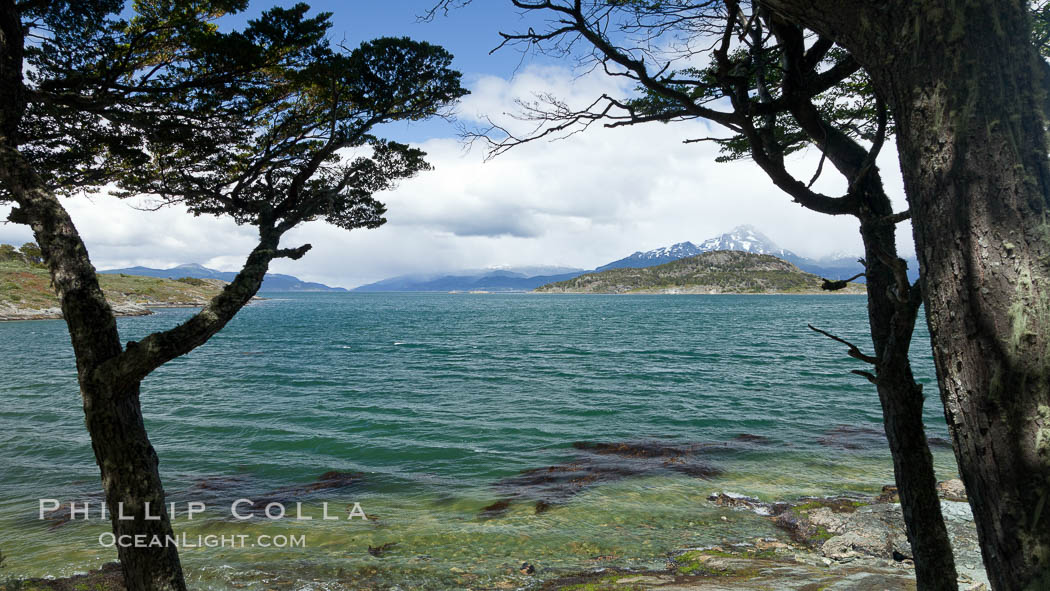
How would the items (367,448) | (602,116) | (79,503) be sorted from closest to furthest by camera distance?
(602,116), (79,503), (367,448)

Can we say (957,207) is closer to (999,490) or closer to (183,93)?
(999,490)

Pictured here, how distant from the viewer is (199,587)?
7.86 meters

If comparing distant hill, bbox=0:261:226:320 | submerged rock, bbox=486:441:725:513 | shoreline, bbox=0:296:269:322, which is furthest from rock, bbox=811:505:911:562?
shoreline, bbox=0:296:269:322

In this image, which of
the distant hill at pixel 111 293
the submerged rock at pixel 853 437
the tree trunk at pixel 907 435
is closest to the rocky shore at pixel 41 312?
the distant hill at pixel 111 293

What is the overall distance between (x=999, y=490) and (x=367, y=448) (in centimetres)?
1650

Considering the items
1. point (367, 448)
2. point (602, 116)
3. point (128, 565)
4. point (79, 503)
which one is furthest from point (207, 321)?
point (367, 448)

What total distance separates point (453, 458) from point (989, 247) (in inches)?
576

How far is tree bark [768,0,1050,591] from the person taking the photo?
7.21 feet

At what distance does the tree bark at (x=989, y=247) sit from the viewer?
2197mm

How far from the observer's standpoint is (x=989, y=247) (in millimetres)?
2252

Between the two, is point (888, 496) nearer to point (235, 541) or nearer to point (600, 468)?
point (600, 468)

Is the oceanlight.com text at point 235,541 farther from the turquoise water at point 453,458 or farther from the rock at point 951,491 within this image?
the rock at point 951,491

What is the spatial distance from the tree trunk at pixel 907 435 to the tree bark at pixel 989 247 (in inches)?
68.3

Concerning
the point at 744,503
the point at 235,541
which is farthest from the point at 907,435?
the point at 235,541
